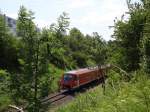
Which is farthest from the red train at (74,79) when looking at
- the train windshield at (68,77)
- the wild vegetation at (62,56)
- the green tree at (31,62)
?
the green tree at (31,62)

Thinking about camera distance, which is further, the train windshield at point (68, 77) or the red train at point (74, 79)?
the train windshield at point (68, 77)

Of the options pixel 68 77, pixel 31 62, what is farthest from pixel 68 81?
pixel 31 62

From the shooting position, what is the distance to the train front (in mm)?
30250

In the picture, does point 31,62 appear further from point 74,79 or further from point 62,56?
point 74,79

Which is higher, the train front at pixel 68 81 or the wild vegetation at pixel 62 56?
the wild vegetation at pixel 62 56

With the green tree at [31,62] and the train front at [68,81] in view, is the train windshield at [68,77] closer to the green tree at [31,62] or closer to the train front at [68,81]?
the train front at [68,81]

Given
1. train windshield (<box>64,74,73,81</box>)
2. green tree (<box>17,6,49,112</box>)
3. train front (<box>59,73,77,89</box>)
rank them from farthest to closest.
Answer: train windshield (<box>64,74,73,81</box>) → train front (<box>59,73,77,89</box>) → green tree (<box>17,6,49,112</box>)

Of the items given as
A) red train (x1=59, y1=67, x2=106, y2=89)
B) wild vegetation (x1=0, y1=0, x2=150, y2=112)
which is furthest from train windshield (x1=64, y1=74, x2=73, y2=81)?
wild vegetation (x1=0, y1=0, x2=150, y2=112)

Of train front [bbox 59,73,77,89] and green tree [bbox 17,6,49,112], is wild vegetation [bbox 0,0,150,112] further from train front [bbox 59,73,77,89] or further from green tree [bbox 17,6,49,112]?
train front [bbox 59,73,77,89]

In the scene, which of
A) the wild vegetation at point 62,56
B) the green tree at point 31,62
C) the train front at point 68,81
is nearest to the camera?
the wild vegetation at point 62,56

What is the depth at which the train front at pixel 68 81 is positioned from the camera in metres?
30.2

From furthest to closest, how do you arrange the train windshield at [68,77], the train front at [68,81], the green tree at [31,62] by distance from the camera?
the train windshield at [68,77], the train front at [68,81], the green tree at [31,62]

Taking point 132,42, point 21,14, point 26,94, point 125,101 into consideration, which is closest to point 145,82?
point 125,101

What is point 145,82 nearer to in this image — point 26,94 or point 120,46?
point 26,94
